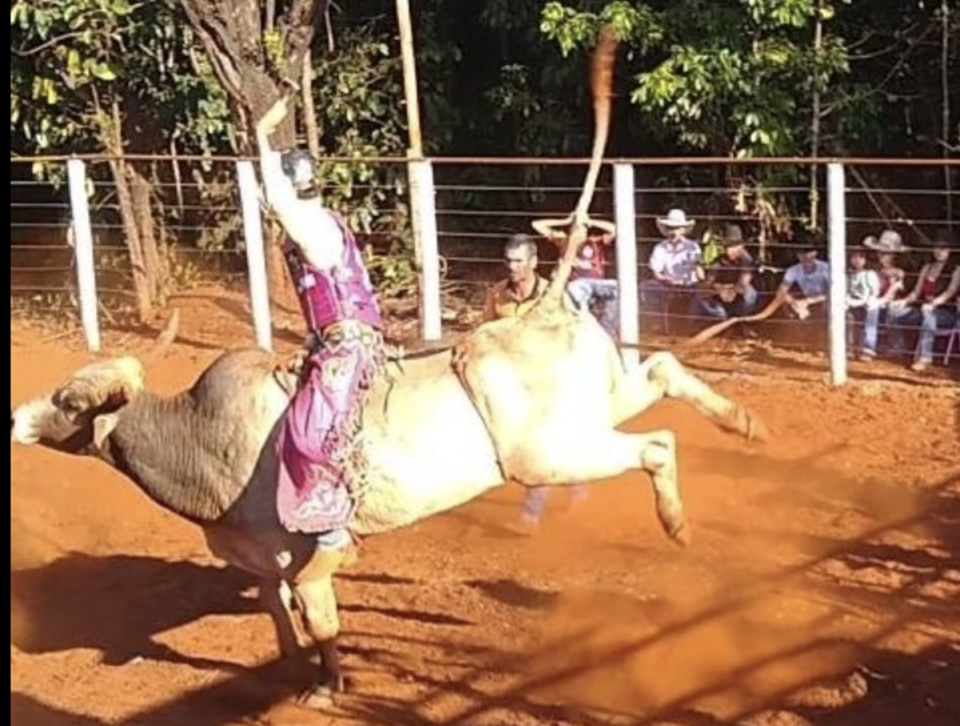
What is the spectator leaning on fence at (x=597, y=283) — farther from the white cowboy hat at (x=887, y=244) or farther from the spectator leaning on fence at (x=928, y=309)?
the spectator leaning on fence at (x=928, y=309)

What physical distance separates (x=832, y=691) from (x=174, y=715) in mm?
2592

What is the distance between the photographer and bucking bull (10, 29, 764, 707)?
682 centimetres

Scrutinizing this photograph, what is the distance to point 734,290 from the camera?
13094 mm

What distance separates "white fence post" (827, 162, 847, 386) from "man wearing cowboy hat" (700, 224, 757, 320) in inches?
55.9

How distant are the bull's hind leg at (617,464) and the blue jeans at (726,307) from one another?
620 cm

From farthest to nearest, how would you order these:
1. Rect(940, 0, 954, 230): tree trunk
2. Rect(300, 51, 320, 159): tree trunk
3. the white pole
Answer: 1. Rect(300, 51, 320, 159): tree trunk
2. Rect(940, 0, 954, 230): tree trunk
3. the white pole

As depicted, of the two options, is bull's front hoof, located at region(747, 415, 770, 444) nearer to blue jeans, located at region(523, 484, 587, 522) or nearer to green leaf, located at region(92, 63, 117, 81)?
blue jeans, located at region(523, 484, 587, 522)

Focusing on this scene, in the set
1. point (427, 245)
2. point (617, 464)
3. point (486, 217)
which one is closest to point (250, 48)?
point (427, 245)

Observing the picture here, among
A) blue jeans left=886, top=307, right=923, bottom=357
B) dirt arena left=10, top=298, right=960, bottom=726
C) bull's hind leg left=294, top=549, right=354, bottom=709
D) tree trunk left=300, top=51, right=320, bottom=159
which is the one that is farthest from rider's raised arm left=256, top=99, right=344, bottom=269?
tree trunk left=300, top=51, right=320, bottom=159

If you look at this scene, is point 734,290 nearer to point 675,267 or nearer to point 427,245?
point 675,267

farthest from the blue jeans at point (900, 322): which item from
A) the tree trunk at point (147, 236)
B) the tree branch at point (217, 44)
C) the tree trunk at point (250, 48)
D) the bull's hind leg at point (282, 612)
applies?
the tree trunk at point (147, 236)

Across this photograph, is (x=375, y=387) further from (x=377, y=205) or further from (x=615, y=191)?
(x=377, y=205)

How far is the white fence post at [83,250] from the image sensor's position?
14516 mm

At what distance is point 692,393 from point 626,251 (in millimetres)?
4958
